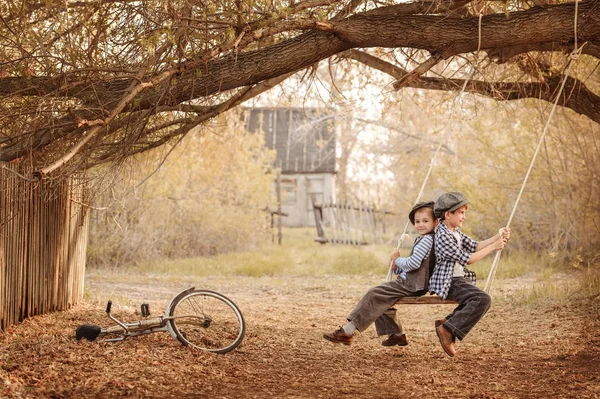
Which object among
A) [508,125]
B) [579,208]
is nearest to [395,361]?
[579,208]

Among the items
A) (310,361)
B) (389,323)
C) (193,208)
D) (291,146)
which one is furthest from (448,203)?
(291,146)

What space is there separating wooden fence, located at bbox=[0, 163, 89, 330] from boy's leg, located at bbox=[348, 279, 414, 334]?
258cm

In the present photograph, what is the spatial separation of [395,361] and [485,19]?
2.96m

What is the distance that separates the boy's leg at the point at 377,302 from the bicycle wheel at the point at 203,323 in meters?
1.01

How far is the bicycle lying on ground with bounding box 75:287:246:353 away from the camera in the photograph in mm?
6418

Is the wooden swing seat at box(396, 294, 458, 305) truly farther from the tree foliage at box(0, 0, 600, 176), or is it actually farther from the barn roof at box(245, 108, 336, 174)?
Result: the barn roof at box(245, 108, 336, 174)

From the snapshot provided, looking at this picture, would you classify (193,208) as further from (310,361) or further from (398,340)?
(398,340)

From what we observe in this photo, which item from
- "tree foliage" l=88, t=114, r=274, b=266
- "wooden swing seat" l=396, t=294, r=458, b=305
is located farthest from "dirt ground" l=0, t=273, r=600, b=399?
"tree foliage" l=88, t=114, r=274, b=266

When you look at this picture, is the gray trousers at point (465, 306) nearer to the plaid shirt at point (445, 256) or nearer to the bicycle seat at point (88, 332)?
the plaid shirt at point (445, 256)

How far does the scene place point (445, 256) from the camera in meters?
6.24

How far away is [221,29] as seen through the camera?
6.25 m

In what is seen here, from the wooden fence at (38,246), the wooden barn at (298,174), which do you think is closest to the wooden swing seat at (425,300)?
the wooden fence at (38,246)

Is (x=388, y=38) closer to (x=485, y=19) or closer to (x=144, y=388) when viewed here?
(x=485, y=19)

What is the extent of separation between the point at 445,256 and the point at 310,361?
148cm
